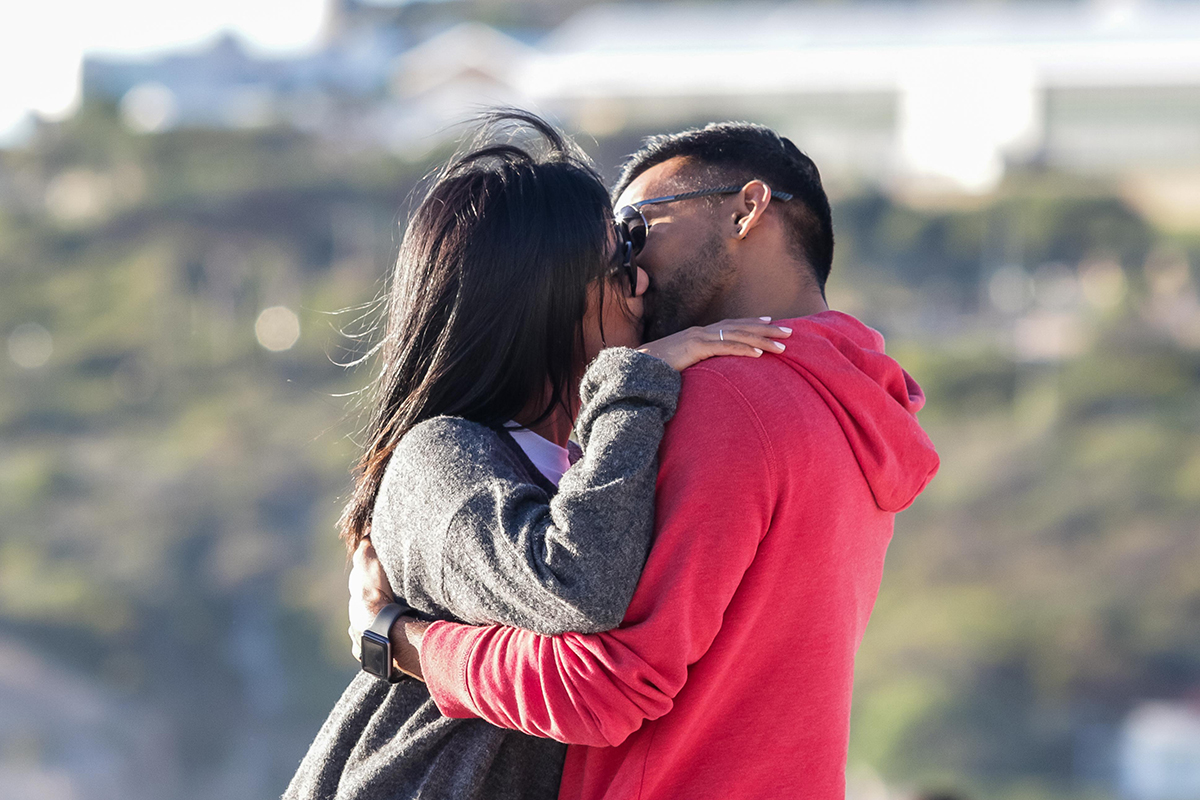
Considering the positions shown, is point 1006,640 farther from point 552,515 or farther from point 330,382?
point 552,515

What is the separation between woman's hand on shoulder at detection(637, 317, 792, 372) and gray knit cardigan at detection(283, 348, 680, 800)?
31 millimetres

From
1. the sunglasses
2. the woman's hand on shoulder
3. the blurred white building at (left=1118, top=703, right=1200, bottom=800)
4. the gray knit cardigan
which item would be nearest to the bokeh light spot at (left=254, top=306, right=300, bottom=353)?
the blurred white building at (left=1118, top=703, right=1200, bottom=800)

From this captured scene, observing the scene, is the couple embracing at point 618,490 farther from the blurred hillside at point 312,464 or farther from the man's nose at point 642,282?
the blurred hillside at point 312,464

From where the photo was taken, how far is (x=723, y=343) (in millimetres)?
1165

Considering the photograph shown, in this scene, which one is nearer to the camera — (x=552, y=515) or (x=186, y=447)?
(x=552, y=515)

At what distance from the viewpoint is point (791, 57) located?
28.6 metres

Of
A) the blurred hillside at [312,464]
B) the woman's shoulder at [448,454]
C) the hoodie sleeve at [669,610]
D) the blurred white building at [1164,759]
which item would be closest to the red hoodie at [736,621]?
the hoodie sleeve at [669,610]

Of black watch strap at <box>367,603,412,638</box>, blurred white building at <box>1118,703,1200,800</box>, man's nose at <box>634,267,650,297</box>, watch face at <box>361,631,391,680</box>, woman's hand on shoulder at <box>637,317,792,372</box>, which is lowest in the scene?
blurred white building at <box>1118,703,1200,800</box>

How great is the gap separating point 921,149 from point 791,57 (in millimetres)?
3680

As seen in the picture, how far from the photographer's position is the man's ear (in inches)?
52.0

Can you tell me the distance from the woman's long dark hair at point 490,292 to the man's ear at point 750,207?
5.1 inches

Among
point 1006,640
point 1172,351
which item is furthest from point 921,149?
point 1006,640

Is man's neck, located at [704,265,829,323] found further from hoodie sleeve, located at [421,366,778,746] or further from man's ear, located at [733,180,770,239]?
hoodie sleeve, located at [421,366,778,746]

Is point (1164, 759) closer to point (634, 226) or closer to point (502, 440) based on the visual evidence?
point (634, 226)
